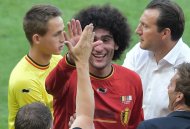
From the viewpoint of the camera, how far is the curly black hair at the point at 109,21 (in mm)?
5238

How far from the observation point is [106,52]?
5.21m

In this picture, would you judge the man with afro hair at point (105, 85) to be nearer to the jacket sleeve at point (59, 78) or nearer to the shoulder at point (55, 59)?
the jacket sleeve at point (59, 78)

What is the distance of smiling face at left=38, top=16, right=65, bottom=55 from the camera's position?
603 centimetres

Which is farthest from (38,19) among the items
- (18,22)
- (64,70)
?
(18,22)

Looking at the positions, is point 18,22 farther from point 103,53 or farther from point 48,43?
point 103,53

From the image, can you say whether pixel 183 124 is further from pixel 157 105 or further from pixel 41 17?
pixel 41 17

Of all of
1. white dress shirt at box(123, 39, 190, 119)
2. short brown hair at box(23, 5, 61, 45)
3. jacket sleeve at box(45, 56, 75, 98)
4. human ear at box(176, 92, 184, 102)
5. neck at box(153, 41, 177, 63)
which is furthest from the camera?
short brown hair at box(23, 5, 61, 45)

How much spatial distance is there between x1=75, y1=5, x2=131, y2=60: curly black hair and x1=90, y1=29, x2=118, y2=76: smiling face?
0.06 meters

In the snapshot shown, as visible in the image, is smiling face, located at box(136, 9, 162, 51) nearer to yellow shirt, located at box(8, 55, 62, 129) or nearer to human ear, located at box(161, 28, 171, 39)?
human ear, located at box(161, 28, 171, 39)

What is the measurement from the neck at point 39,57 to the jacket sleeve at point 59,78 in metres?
0.99

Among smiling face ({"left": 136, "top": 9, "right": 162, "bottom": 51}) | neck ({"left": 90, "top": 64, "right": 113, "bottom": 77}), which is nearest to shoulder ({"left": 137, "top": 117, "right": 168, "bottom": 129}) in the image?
neck ({"left": 90, "top": 64, "right": 113, "bottom": 77})

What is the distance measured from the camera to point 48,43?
19.9 ft

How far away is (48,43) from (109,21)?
94 centimetres

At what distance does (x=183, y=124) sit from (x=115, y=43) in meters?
1.24
